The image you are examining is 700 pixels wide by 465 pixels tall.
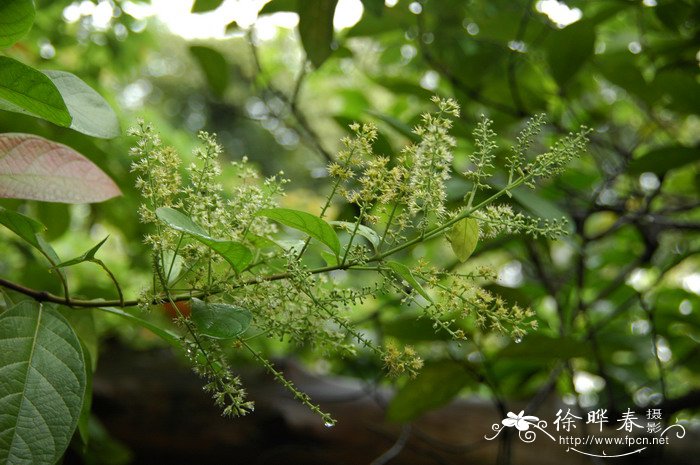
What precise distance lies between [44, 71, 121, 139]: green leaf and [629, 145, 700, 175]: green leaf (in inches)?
45.4

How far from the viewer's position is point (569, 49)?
5.11ft

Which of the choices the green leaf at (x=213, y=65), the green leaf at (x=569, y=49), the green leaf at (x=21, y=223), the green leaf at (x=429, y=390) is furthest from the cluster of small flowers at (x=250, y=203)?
the green leaf at (x=213, y=65)

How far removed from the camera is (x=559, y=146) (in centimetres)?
76

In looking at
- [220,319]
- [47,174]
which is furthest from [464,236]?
[47,174]

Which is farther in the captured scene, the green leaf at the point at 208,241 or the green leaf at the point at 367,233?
the green leaf at the point at 367,233

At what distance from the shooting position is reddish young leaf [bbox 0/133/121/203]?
721mm

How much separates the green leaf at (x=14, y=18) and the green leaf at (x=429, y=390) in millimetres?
889

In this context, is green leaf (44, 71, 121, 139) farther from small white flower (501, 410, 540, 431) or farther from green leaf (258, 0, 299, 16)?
small white flower (501, 410, 540, 431)

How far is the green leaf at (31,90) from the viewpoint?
2.31ft

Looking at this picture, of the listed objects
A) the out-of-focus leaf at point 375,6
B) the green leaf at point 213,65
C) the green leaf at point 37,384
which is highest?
the green leaf at point 213,65

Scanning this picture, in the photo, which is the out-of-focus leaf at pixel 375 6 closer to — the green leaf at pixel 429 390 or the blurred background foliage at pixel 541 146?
the blurred background foliage at pixel 541 146

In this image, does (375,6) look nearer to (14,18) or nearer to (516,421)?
(14,18)

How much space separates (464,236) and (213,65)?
1361 millimetres

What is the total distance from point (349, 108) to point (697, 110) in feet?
3.59
